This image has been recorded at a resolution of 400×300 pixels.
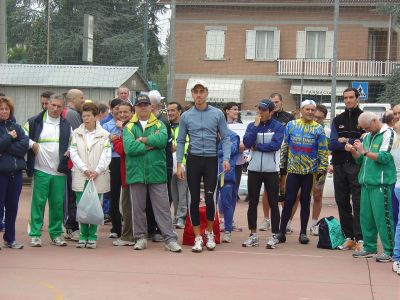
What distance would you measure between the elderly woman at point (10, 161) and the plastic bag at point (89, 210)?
2.58 feet

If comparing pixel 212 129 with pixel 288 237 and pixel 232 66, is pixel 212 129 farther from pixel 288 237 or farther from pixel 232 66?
pixel 232 66

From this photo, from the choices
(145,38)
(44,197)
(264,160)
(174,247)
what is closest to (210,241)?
(174,247)

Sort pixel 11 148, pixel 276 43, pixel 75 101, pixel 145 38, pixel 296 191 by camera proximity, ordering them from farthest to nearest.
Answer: pixel 276 43
pixel 145 38
pixel 75 101
pixel 296 191
pixel 11 148

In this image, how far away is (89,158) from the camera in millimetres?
10391

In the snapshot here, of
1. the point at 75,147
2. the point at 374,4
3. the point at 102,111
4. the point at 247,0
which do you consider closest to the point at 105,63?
the point at 247,0

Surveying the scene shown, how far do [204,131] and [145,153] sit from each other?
77cm

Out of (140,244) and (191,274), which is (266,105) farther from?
(191,274)

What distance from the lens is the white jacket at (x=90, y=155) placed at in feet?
33.9

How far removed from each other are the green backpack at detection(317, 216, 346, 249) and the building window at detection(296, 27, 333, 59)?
59.3 feet

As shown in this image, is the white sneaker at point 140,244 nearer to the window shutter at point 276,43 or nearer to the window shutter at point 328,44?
the window shutter at point 328,44

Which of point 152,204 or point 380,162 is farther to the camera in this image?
point 152,204

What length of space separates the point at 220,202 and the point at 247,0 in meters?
17.0

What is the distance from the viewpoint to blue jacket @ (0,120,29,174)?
9.84 metres

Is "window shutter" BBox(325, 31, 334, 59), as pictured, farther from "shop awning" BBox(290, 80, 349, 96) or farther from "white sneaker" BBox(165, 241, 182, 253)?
"white sneaker" BBox(165, 241, 182, 253)
